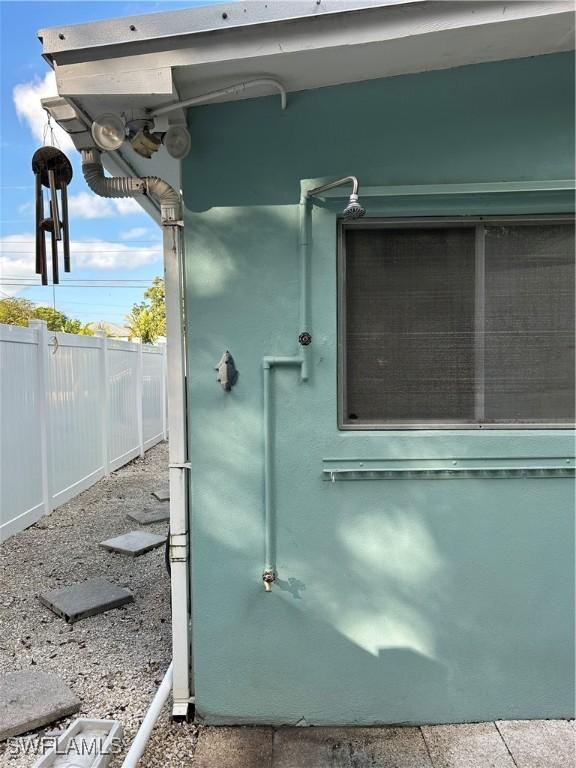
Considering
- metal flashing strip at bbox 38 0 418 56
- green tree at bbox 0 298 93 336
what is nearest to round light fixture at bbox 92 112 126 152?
metal flashing strip at bbox 38 0 418 56

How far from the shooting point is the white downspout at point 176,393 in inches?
92.9

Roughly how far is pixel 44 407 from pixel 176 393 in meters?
4.36

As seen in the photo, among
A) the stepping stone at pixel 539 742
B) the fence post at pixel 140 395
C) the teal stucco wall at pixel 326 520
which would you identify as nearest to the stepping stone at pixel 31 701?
the teal stucco wall at pixel 326 520

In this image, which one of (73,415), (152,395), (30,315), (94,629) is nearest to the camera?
(94,629)

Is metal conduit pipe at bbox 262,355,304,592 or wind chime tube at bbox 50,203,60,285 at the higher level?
wind chime tube at bbox 50,203,60,285

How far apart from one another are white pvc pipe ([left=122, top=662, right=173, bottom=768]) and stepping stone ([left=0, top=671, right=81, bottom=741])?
1.79 feet

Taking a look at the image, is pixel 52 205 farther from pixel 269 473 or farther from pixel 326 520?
pixel 326 520

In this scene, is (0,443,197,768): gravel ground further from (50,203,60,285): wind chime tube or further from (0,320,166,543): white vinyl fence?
(50,203,60,285): wind chime tube

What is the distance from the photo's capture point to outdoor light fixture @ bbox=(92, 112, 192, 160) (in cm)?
212

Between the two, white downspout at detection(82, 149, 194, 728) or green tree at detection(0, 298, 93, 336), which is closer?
white downspout at detection(82, 149, 194, 728)

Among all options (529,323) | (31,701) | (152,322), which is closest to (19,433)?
(31,701)

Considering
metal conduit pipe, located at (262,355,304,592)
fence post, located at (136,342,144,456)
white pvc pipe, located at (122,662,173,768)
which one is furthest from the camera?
fence post, located at (136,342,144,456)

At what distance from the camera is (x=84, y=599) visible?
3.84 meters

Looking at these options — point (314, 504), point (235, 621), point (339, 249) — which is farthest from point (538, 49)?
point (235, 621)
